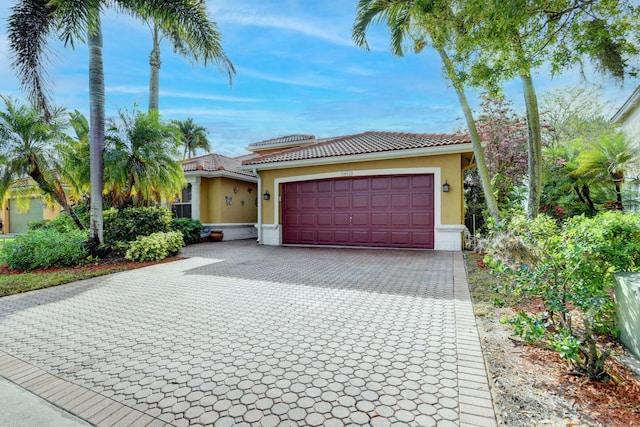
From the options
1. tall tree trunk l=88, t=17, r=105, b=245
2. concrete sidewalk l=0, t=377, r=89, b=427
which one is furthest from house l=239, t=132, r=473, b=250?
concrete sidewalk l=0, t=377, r=89, b=427

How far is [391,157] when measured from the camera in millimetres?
10828

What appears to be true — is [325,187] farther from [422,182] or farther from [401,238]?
[422,182]

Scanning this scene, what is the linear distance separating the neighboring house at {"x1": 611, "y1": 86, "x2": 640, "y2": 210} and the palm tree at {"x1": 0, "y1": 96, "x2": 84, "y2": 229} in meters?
16.2

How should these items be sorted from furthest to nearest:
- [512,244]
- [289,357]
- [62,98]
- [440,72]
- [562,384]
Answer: [62,98] → [440,72] → [512,244] → [289,357] → [562,384]

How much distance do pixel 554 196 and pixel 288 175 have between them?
31.9ft

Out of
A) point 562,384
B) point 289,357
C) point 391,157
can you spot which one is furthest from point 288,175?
point 562,384

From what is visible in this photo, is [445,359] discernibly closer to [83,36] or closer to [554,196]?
[83,36]

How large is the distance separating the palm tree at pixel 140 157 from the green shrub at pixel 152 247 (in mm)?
1419

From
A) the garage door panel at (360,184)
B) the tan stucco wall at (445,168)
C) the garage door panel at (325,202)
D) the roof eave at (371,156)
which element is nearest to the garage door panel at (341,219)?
the garage door panel at (325,202)

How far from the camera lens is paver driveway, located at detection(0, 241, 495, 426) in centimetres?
234

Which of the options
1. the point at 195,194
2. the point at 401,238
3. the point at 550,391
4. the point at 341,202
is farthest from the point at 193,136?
the point at 550,391

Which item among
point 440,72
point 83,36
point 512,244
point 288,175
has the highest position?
point 83,36

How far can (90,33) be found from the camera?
7953 mm

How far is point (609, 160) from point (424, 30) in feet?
24.0
